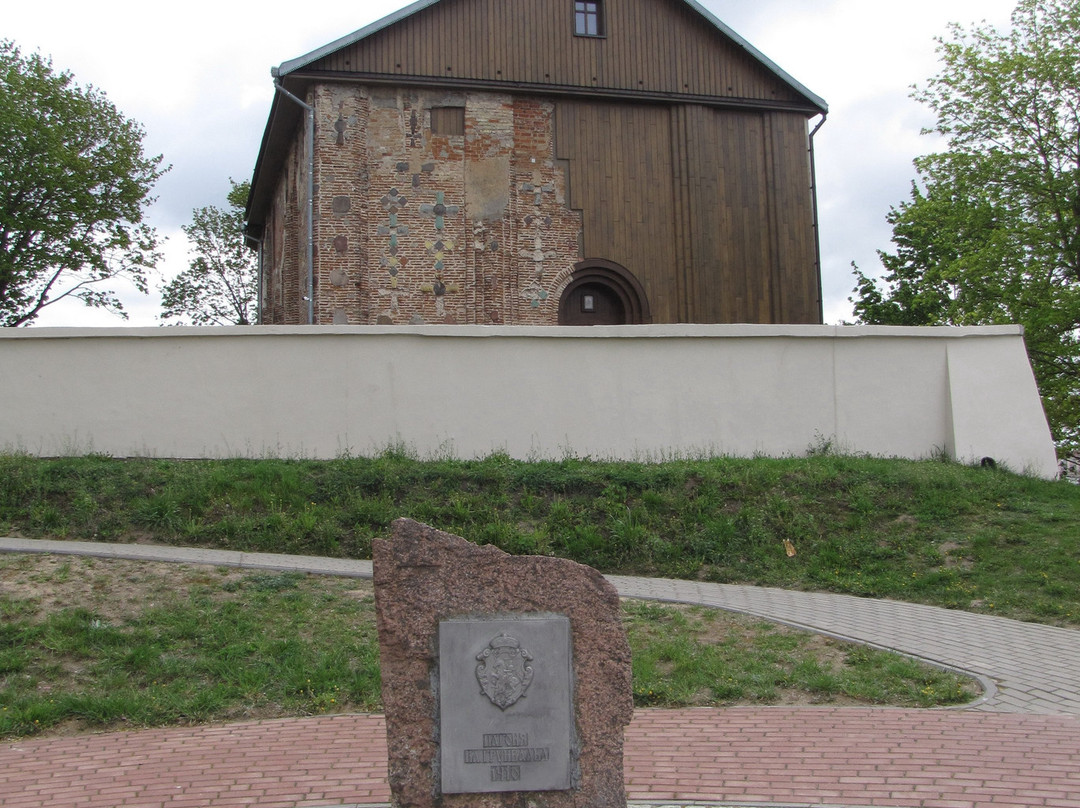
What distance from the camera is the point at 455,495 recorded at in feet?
40.0

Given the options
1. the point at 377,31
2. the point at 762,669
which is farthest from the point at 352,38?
the point at 762,669

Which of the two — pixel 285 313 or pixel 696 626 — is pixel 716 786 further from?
pixel 285 313

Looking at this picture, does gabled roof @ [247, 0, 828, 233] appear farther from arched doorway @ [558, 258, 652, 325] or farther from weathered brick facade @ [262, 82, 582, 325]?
arched doorway @ [558, 258, 652, 325]

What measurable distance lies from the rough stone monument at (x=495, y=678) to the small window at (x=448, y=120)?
16777 mm

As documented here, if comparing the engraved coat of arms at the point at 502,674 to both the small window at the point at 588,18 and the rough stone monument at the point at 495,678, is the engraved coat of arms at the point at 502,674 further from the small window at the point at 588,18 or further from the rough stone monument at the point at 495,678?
the small window at the point at 588,18

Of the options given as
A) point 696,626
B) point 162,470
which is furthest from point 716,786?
point 162,470

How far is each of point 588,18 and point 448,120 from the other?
144 inches

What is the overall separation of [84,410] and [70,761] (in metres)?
7.87

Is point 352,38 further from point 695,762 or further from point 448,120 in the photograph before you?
point 695,762

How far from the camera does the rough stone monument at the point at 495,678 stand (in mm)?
4984

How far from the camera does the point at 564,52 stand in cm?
2120

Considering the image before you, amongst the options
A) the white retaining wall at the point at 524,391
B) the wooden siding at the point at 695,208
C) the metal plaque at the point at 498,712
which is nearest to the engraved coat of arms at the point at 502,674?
the metal plaque at the point at 498,712

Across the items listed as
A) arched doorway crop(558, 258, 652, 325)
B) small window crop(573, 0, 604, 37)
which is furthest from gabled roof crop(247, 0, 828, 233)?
arched doorway crop(558, 258, 652, 325)

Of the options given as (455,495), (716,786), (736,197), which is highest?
(736,197)
